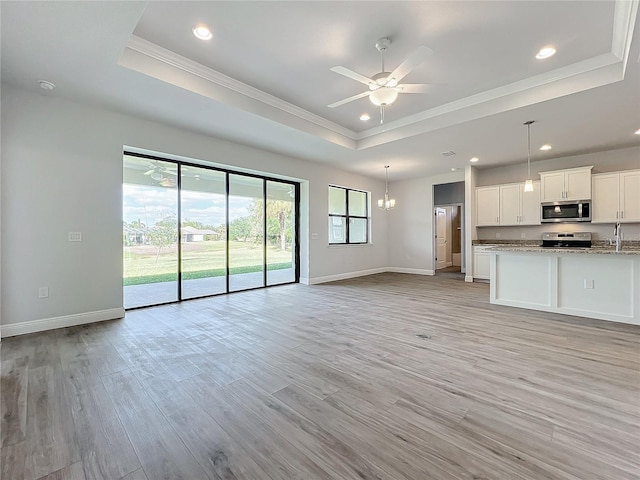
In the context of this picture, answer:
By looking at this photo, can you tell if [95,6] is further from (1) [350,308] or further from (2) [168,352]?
(1) [350,308]

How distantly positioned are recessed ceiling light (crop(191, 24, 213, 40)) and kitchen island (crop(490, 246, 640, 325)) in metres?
5.00

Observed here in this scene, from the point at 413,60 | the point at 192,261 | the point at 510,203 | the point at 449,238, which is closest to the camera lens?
the point at 413,60

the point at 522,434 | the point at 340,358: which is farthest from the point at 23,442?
the point at 522,434

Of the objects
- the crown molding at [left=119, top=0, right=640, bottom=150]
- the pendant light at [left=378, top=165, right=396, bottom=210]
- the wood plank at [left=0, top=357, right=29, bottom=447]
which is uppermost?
the crown molding at [left=119, top=0, right=640, bottom=150]

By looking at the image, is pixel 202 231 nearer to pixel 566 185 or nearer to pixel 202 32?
pixel 202 32

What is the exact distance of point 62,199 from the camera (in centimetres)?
368

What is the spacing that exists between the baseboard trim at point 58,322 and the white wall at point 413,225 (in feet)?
24.4

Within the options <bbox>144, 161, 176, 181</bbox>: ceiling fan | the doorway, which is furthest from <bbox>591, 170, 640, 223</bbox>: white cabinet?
<bbox>144, 161, 176, 181</bbox>: ceiling fan

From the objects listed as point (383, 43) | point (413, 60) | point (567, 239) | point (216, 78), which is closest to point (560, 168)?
point (567, 239)

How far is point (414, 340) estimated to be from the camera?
3.14m

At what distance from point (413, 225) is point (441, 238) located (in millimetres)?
2008

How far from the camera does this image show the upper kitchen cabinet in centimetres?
591

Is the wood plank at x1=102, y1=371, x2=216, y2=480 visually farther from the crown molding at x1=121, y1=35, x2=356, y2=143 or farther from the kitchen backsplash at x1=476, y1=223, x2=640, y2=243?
the kitchen backsplash at x1=476, y1=223, x2=640, y2=243

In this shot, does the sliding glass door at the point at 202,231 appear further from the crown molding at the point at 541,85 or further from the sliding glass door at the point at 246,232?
the crown molding at the point at 541,85
